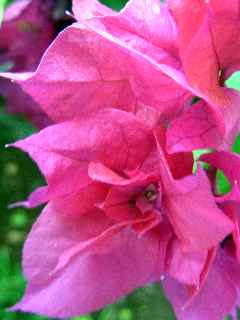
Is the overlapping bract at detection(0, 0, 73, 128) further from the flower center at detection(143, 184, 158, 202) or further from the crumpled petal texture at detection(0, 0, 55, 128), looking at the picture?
the flower center at detection(143, 184, 158, 202)

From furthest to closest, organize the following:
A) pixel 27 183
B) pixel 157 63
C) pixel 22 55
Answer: pixel 27 183, pixel 22 55, pixel 157 63

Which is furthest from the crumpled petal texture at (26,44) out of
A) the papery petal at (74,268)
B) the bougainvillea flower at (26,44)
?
the papery petal at (74,268)

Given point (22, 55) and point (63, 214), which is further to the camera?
point (22, 55)

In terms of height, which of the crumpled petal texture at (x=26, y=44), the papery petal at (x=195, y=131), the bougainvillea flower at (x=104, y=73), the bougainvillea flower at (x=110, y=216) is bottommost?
the crumpled petal texture at (x=26, y=44)

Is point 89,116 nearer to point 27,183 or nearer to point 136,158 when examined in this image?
point 136,158

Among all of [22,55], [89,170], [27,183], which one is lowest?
[27,183]

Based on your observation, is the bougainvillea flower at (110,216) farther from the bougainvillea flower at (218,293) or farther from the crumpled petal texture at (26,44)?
the crumpled petal texture at (26,44)

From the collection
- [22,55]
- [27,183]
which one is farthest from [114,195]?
[27,183]
